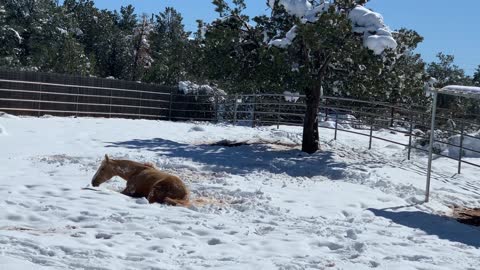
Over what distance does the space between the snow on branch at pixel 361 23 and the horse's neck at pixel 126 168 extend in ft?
23.4

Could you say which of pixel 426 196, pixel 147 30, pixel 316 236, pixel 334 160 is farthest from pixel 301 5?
pixel 147 30

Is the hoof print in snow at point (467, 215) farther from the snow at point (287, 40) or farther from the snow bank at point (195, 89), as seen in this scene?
the snow bank at point (195, 89)

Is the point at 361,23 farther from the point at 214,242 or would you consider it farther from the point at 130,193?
the point at 214,242

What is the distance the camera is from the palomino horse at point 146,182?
29.3 feet

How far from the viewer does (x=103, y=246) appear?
6.33 m

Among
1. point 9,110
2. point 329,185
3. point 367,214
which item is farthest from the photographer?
point 9,110

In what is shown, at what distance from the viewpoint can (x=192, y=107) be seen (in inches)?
1163

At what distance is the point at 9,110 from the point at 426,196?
51.6ft

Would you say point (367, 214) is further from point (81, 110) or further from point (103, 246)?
point (81, 110)

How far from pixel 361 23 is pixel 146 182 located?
337 inches

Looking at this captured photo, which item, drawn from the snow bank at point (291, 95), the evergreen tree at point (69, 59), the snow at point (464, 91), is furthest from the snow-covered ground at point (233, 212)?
the evergreen tree at point (69, 59)

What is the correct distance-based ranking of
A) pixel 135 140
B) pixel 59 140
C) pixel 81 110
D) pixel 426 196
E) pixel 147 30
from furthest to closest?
pixel 147 30 → pixel 81 110 → pixel 135 140 → pixel 59 140 → pixel 426 196

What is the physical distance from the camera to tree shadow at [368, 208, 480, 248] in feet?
28.5

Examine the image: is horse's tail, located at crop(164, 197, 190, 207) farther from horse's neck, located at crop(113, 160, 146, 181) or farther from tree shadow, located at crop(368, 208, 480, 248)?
tree shadow, located at crop(368, 208, 480, 248)
